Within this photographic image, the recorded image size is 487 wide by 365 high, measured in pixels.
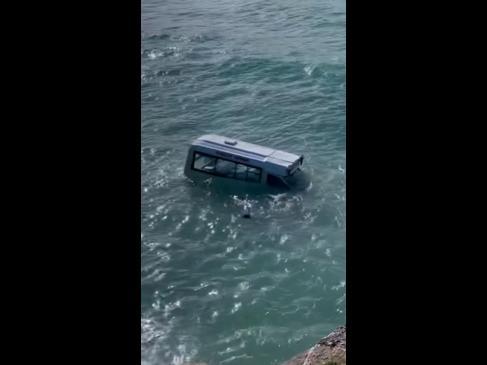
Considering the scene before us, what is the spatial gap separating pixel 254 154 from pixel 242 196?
3.41ft

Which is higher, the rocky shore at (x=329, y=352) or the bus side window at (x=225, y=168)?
the rocky shore at (x=329, y=352)

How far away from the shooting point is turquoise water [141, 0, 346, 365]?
463 inches

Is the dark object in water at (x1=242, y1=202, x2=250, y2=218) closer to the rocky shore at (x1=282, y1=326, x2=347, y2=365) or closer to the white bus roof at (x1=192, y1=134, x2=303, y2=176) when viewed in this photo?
the white bus roof at (x1=192, y1=134, x2=303, y2=176)

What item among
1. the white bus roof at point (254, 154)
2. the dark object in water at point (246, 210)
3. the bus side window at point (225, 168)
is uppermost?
the white bus roof at point (254, 154)

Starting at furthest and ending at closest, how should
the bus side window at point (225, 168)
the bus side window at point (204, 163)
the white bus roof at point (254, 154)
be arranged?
1. the bus side window at point (204, 163)
2. the bus side window at point (225, 168)
3. the white bus roof at point (254, 154)

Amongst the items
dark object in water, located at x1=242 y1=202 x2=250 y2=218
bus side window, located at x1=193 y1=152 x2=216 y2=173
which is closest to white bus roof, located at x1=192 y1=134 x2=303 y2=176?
bus side window, located at x1=193 y1=152 x2=216 y2=173

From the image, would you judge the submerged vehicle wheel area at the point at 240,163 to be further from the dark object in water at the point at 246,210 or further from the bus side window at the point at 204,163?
the dark object in water at the point at 246,210

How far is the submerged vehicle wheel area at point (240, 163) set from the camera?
51.2 ft

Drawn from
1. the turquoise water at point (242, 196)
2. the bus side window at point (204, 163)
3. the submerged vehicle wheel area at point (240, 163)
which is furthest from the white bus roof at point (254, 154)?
the turquoise water at point (242, 196)

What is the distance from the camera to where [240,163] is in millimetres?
15688
